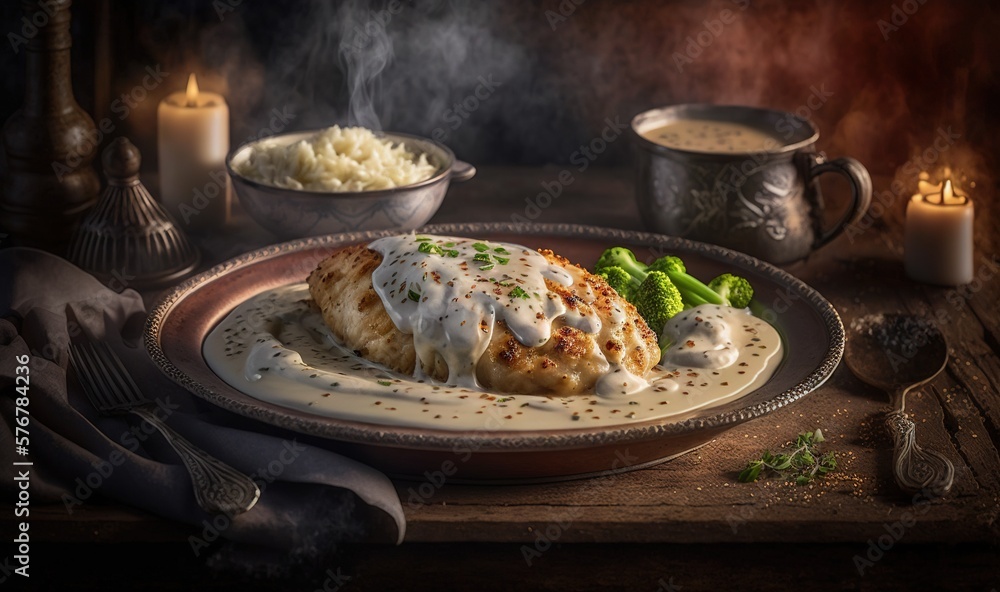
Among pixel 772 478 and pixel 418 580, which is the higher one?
pixel 772 478

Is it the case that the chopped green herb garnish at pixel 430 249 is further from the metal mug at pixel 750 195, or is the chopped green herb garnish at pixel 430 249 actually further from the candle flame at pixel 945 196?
the candle flame at pixel 945 196

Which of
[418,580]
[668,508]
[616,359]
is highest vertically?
[616,359]

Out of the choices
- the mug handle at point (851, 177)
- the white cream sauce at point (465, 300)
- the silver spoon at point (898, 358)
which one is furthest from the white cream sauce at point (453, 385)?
the mug handle at point (851, 177)

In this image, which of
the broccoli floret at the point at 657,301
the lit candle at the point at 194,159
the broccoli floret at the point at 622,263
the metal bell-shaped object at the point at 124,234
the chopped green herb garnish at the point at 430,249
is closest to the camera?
the chopped green herb garnish at the point at 430,249

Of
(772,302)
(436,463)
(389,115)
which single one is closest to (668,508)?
(436,463)

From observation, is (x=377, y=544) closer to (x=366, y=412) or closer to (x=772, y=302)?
(x=366, y=412)

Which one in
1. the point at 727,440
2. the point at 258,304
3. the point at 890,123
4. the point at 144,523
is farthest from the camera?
the point at 890,123
